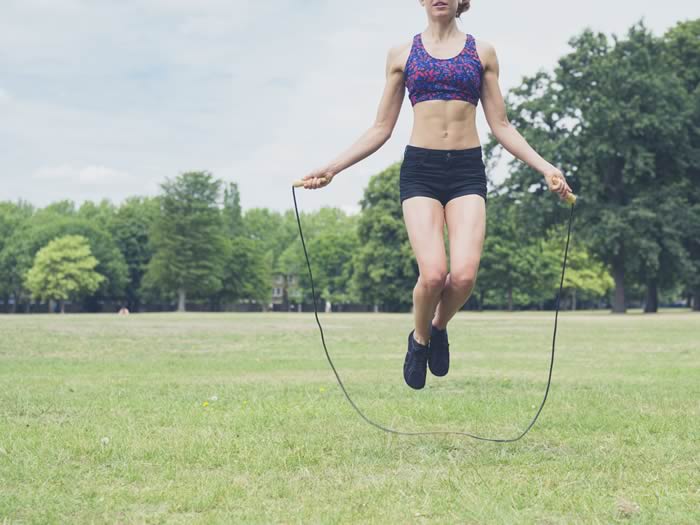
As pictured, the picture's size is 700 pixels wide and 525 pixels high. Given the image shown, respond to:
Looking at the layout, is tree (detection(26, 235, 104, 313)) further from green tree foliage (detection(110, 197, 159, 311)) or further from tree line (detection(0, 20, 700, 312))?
green tree foliage (detection(110, 197, 159, 311))

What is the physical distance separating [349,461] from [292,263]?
376 feet

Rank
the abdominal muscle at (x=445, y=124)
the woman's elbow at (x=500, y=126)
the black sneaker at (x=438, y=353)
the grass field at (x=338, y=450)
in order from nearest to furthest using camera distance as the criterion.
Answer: the grass field at (x=338, y=450) < the abdominal muscle at (x=445, y=124) < the woman's elbow at (x=500, y=126) < the black sneaker at (x=438, y=353)

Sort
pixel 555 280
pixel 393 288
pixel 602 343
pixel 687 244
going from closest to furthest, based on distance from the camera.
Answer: pixel 602 343 → pixel 687 244 → pixel 393 288 → pixel 555 280

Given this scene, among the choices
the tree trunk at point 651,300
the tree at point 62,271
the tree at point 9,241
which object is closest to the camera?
the tree trunk at point 651,300

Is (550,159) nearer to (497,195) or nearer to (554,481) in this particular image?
(497,195)

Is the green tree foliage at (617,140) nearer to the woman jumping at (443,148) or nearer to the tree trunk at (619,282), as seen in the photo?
the tree trunk at (619,282)

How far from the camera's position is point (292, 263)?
396 feet

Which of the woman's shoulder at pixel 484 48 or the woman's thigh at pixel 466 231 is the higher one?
the woman's shoulder at pixel 484 48

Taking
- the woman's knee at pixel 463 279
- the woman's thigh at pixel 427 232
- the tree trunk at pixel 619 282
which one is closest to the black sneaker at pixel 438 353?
the woman's knee at pixel 463 279

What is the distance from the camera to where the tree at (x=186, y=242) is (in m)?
99.7

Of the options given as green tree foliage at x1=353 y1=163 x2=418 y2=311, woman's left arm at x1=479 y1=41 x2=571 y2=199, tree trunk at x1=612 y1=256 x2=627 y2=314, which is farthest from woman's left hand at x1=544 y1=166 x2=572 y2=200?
green tree foliage at x1=353 y1=163 x2=418 y2=311

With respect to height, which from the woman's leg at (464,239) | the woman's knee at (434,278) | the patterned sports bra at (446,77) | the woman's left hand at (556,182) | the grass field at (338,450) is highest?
the patterned sports bra at (446,77)

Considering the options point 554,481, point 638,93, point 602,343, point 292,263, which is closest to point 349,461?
point 554,481

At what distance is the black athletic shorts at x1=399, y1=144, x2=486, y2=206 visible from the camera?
716cm
